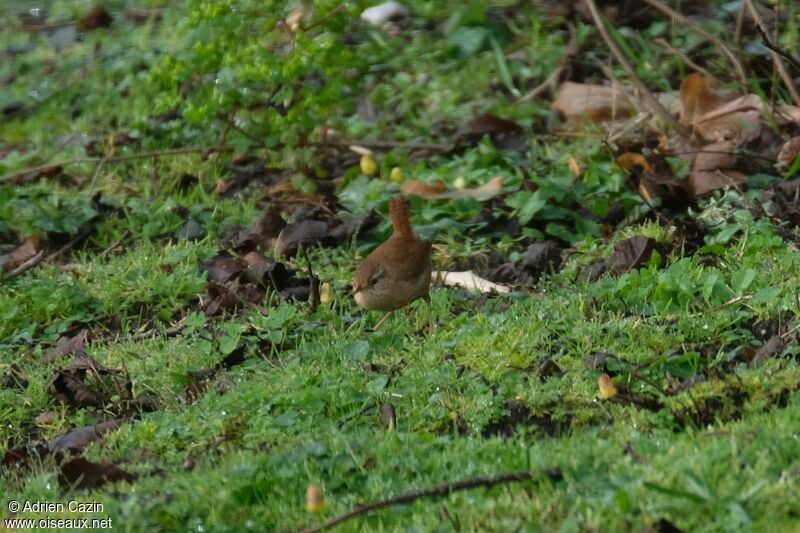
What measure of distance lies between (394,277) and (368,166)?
7.74ft

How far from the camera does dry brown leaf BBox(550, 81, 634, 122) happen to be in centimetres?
777

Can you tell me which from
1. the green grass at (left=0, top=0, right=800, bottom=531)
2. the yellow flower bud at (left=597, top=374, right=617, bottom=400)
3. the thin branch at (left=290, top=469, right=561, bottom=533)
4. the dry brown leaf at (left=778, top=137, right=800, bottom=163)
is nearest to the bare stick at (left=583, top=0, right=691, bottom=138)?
the green grass at (left=0, top=0, right=800, bottom=531)

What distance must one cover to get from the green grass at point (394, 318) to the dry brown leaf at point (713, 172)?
0.20 metres

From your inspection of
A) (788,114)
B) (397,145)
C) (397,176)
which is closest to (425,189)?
(397,176)

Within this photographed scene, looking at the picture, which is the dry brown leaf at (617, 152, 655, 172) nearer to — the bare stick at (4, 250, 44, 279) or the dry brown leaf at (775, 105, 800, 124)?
the dry brown leaf at (775, 105, 800, 124)

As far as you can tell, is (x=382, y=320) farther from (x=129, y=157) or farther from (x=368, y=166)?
(x=129, y=157)

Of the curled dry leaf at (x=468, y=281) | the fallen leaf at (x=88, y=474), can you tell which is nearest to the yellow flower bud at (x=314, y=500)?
the fallen leaf at (x=88, y=474)

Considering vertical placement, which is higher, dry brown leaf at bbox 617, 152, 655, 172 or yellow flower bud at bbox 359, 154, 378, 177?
dry brown leaf at bbox 617, 152, 655, 172

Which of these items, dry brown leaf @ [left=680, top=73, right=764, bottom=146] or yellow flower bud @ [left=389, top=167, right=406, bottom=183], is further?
yellow flower bud @ [left=389, top=167, right=406, bottom=183]

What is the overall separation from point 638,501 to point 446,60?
19.9 ft

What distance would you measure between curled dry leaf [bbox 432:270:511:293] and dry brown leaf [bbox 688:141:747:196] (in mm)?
1353

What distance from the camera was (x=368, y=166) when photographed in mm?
7387

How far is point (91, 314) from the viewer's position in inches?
230

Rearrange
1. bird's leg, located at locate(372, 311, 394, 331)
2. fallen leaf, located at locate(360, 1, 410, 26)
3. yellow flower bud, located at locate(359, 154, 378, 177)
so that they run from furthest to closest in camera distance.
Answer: fallen leaf, located at locate(360, 1, 410, 26), yellow flower bud, located at locate(359, 154, 378, 177), bird's leg, located at locate(372, 311, 394, 331)
